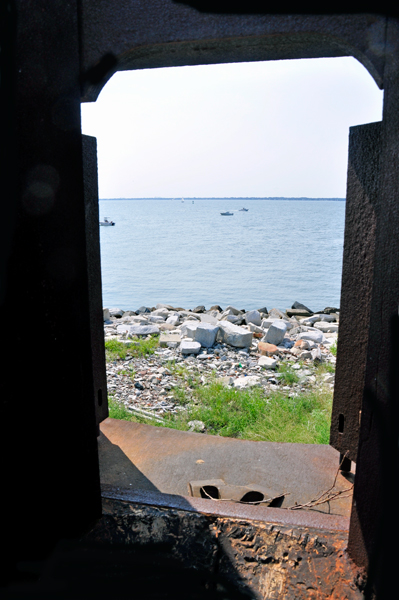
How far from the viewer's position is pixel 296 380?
5121 mm

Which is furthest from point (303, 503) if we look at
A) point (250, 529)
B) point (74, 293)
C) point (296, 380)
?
point (296, 380)

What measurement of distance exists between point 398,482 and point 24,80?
1.71m

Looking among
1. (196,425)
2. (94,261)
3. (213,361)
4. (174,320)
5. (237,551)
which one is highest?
(94,261)

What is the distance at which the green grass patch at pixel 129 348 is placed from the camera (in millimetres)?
5968

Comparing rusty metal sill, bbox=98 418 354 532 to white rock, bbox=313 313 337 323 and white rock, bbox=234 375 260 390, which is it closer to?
white rock, bbox=234 375 260 390

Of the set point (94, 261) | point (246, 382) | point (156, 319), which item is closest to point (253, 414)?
point (246, 382)

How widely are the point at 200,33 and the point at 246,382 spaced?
4.02 meters

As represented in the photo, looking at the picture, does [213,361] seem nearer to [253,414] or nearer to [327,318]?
[253,414]

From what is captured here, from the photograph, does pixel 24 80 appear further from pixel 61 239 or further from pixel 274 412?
pixel 274 412

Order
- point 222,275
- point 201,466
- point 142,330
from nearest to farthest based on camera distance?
point 201,466
point 142,330
point 222,275

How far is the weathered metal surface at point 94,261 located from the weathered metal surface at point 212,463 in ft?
1.14

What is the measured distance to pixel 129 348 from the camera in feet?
20.5

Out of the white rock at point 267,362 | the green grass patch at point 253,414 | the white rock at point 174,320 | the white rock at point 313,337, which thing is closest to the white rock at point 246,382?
the green grass patch at point 253,414

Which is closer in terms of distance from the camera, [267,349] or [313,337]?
[267,349]
